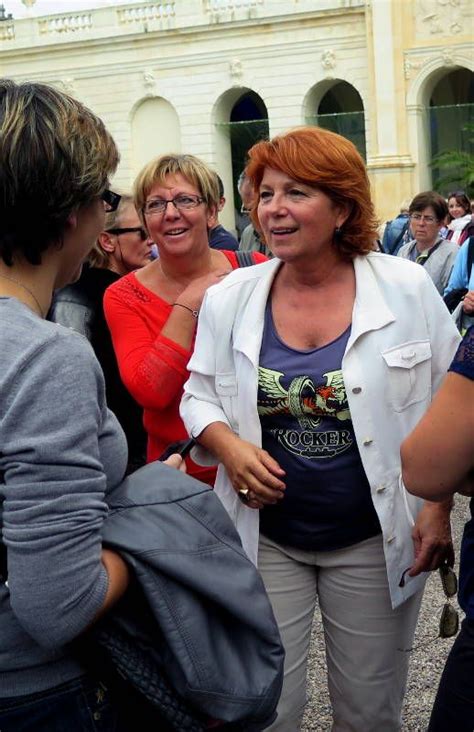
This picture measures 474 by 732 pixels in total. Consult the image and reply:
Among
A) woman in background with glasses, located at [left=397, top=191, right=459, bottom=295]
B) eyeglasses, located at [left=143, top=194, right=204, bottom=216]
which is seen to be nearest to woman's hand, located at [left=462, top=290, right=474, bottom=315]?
woman in background with glasses, located at [left=397, top=191, right=459, bottom=295]

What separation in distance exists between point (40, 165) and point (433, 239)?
7.17m

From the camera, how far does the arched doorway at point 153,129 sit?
1379 inches

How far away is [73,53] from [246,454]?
117 ft

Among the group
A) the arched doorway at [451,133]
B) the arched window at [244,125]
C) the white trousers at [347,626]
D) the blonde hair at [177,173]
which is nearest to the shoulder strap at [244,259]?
the blonde hair at [177,173]

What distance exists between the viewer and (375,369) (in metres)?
2.59

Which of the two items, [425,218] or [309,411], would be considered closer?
[309,411]

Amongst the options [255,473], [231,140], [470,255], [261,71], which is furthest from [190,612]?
[231,140]

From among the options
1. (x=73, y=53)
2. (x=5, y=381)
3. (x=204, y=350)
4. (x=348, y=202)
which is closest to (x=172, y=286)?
(x=204, y=350)

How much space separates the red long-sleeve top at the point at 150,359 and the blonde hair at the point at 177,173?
0.26 metres

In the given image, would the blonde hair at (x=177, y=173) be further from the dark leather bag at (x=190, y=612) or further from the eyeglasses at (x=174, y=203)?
the dark leather bag at (x=190, y=612)

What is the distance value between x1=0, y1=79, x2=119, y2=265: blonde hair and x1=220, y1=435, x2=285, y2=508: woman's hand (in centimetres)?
105

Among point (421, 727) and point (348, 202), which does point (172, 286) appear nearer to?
point (348, 202)

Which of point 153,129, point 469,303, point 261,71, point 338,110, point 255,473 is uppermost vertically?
point 261,71

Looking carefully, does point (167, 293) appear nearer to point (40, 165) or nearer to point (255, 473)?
point (255, 473)
